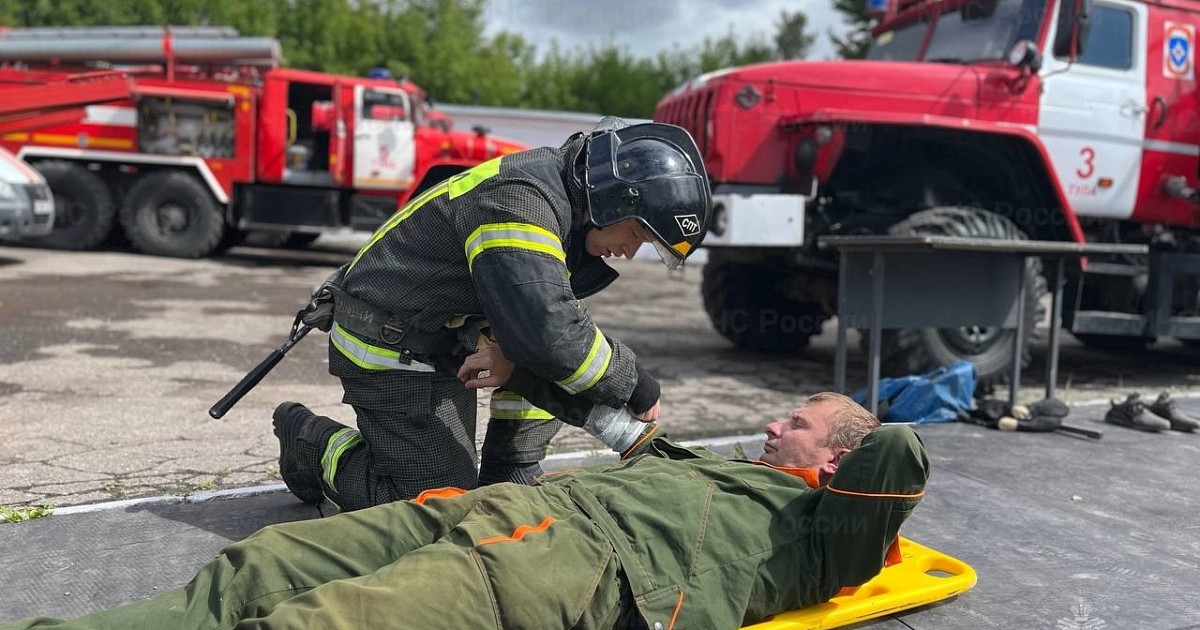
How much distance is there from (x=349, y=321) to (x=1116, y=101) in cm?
604

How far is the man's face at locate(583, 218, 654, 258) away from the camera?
9.51 ft

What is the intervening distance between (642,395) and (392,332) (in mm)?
762

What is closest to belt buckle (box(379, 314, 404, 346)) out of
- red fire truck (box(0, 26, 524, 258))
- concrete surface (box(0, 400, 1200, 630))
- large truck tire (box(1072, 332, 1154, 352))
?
concrete surface (box(0, 400, 1200, 630))

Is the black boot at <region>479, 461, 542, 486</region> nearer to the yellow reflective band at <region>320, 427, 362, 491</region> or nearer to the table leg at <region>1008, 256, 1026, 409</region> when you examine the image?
the yellow reflective band at <region>320, 427, 362, 491</region>

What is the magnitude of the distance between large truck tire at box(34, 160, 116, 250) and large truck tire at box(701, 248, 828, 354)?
31.2 feet

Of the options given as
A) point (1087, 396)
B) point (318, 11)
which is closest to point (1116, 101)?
point (1087, 396)

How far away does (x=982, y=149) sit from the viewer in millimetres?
6598

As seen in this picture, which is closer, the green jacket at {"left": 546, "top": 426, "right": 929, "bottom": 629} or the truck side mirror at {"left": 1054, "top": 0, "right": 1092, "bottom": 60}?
the green jacket at {"left": 546, "top": 426, "right": 929, "bottom": 629}

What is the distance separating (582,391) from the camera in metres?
2.79

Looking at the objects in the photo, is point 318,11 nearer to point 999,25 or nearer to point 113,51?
point 113,51

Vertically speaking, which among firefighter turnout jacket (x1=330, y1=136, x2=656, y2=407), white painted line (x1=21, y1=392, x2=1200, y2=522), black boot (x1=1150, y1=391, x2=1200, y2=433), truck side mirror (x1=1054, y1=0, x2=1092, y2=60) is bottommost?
white painted line (x1=21, y1=392, x2=1200, y2=522)

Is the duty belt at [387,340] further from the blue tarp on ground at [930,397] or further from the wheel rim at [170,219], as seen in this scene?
the wheel rim at [170,219]

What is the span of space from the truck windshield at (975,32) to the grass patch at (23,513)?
20.3 feet

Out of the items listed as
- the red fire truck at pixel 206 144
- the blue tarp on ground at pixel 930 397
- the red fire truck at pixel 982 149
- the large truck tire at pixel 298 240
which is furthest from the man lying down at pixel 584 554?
the large truck tire at pixel 298 240
